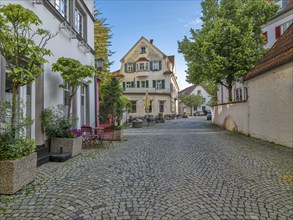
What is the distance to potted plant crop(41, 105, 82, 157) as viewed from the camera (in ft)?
23.5

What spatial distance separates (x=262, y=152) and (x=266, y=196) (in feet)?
15.5

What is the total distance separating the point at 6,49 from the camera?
14.6 feet

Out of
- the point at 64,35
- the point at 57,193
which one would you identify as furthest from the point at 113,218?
→ the point at 64,35

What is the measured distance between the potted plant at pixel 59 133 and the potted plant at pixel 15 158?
243cm

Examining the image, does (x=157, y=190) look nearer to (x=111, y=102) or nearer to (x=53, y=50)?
(x=53, y=50)

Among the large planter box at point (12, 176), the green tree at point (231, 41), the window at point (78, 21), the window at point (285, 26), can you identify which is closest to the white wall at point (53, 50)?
the window at point (78, 21)

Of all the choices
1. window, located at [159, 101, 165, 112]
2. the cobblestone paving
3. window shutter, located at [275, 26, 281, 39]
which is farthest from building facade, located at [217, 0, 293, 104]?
the cobblestone paving

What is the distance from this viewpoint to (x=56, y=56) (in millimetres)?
8297

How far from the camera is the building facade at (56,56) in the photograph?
6.70 m

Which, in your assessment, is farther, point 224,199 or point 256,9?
point 256,9

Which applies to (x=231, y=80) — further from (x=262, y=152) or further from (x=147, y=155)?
(x=147, y=155)

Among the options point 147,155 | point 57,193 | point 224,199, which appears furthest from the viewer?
point 147,155

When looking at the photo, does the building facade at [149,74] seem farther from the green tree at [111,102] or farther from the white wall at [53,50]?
the white wall at [53,50]

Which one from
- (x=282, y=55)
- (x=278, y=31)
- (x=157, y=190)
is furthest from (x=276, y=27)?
(x=157, y=190)
